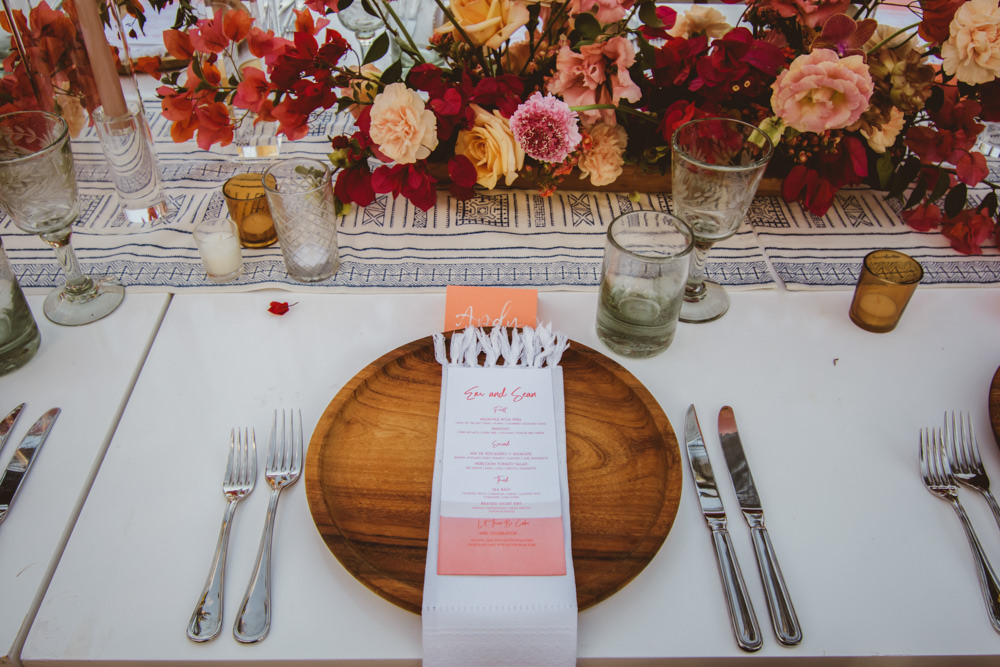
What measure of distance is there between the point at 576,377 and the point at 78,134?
3.72 ft

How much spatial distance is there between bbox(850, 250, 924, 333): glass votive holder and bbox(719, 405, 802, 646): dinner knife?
1.00 ft

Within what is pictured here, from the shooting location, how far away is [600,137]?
1125 millimetres

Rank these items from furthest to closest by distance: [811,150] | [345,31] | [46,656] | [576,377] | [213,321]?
[345,31]
[811,150]
[213,321]
[576,377]
[46,656]

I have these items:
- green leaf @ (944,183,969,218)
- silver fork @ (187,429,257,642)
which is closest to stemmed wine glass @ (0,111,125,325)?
silver fork @ (187,429,257,642)

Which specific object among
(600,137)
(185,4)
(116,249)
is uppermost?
(185,4)

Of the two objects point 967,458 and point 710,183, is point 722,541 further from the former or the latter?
point 710,183

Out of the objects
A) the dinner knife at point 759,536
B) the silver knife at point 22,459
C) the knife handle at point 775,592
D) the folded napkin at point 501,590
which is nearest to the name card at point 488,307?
the folded napkin at point 501,590

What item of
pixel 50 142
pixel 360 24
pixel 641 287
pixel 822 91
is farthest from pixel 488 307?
pixel 360 24

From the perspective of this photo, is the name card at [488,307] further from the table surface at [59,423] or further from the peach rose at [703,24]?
the peach rose at [703,24]

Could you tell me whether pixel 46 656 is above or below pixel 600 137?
below

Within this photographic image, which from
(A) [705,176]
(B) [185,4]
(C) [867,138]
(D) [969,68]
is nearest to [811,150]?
(C) [867,138]

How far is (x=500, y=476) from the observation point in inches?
28.4

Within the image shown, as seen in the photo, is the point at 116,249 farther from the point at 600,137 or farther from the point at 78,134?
the point at 600,137

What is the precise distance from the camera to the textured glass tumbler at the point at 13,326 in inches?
33.3
